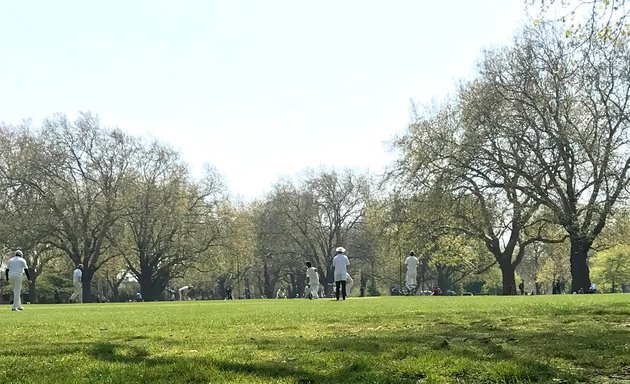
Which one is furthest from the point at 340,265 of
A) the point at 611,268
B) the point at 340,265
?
the point at 611,268

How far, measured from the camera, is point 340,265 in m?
27.5

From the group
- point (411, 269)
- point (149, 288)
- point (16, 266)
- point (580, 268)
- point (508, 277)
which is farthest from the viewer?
point (149, 288)

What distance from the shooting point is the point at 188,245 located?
65.4 meters

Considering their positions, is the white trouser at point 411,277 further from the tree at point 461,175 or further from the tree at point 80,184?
the tree at point 80,184

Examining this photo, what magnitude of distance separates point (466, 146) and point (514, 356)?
1375 inches

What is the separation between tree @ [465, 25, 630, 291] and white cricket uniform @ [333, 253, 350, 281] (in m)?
17.1

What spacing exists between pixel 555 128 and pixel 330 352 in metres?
36.5

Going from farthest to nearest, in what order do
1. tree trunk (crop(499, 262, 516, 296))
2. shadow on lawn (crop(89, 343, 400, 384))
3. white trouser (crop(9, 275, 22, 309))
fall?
tree trunk (crop(499, 262, 516, 296)) → white trouser (crop(9, 275, 22, 309)) → shadow on lawn (crop(89, 343, 400, 384))

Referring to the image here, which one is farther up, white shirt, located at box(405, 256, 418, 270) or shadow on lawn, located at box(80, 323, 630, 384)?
white shirt, located at box(405, 256, 418, 270)

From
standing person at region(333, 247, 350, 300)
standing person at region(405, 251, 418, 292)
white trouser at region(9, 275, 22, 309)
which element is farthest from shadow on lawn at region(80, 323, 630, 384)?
standing person at region(405, 251, 418, 292)

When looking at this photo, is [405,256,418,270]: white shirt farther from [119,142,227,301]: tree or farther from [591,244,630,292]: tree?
[591,244,630,292]: tree

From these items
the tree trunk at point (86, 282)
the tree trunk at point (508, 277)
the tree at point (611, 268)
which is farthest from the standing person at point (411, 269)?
the tree at point (611, 268)

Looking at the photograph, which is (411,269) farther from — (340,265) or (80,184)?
(80,184)

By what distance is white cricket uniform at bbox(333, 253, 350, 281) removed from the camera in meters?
A: 27.2
